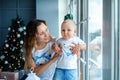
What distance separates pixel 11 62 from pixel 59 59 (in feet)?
14.8

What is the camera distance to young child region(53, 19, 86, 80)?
1.85 m

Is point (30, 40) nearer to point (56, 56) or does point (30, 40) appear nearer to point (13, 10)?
point (56, 56)

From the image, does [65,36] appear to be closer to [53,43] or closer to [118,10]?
[53,43]

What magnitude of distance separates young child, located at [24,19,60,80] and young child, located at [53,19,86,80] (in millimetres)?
82

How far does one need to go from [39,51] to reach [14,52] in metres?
4.53

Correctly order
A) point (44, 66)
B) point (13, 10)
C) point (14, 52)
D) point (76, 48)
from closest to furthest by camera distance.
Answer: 1. point (44, 66)
2. point (76, 48)
3. point (14, 52)
4. point (13, 10)

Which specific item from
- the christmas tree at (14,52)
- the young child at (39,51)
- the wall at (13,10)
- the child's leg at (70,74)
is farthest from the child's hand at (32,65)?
the wall at (13,10)

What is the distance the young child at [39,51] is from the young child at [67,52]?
0.08 metres

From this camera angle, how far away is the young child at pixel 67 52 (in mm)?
1846

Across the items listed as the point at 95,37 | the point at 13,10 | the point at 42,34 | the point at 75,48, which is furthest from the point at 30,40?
the point at 13,10

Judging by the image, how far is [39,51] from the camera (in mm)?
1793

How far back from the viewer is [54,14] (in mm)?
6234

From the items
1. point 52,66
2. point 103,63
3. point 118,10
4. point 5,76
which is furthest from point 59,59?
point 5,76

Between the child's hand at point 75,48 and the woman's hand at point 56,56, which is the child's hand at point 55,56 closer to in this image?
the woman's hand at point 56,56
